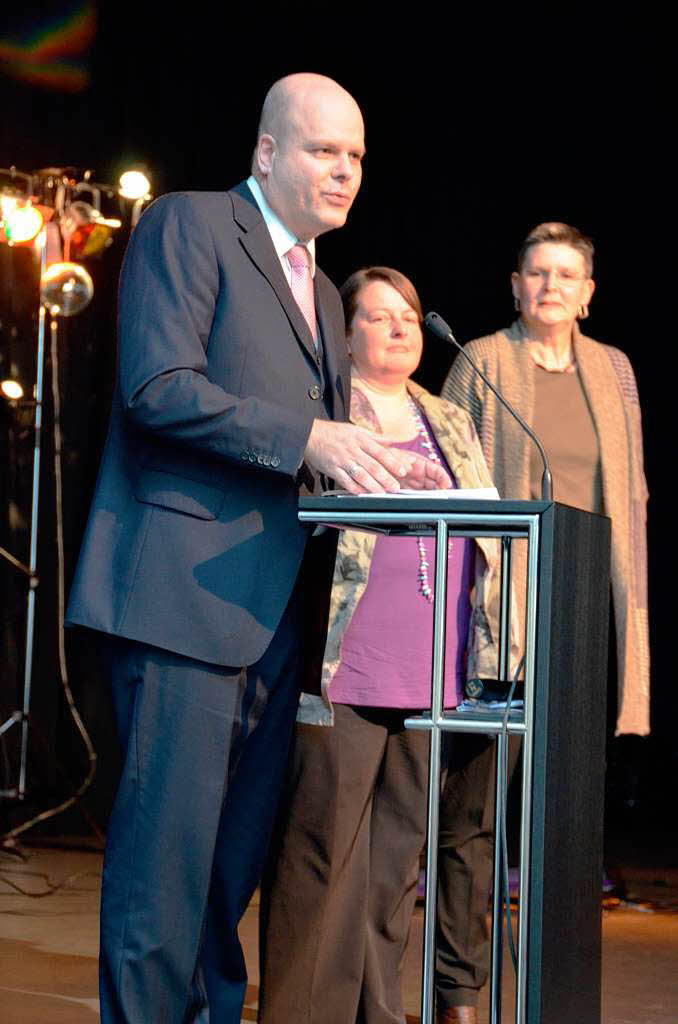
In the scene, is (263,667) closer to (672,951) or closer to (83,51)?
(672,951)

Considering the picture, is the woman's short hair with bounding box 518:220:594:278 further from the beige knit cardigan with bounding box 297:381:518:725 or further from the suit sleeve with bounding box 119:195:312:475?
the suit sleeve with bounding box 119:195:312:475

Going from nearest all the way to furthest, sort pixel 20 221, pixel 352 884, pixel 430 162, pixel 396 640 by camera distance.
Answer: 1. pixel 352 884
2. pixel 396 640
3. pixel 20 221
4. pixel 430 162

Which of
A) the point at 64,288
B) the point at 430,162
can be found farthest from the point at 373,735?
the point at 430,162

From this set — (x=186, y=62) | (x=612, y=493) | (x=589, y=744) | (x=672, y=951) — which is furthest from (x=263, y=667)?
(x=186, y=62)

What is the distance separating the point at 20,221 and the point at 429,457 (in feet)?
7.47

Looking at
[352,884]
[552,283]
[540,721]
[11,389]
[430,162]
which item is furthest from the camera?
[430,162]

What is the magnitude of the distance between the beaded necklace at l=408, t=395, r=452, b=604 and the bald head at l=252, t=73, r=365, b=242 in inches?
30.1

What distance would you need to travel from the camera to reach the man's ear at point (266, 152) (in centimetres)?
223

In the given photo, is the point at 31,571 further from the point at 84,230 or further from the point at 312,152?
the point at 312,152

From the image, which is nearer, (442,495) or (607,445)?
(442,495)

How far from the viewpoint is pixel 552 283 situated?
361cm

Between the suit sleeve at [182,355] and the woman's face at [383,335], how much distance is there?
936 millimetres

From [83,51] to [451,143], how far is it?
4.51 ft

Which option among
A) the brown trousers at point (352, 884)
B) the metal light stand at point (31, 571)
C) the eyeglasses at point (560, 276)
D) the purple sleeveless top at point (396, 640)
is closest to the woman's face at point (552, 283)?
the eyeglasses at point (560, 276)
